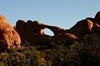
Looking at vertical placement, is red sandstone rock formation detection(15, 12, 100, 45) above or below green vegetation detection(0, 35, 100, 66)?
above

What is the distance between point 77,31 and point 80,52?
2810 cm

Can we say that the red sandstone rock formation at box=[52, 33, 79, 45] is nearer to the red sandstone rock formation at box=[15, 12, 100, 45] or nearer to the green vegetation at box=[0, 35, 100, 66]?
the red sandstone rock formation at box=[15, 12, 100, 45]

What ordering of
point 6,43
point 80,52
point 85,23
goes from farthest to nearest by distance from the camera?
point 85,23, point 6,43, point 80,52

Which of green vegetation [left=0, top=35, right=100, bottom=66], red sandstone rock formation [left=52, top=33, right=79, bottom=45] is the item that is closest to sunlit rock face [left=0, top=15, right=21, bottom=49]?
green vegetation [left=0, top=35, right=100, bottom=66]

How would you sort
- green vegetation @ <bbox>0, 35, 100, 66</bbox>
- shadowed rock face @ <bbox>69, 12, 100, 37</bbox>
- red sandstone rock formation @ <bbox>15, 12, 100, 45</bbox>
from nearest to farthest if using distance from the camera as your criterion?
green vegetation @ <bbox>0, 35, 100, 66</bbox> < red sandstone rock formation @ <bbox>15, 12, 100, 45</bbox> < shadowed rock face @ <bbox>69, 12, 100, 37</bbox>

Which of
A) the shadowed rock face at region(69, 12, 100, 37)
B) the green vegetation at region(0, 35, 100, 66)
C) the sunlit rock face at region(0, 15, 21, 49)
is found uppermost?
the shadowed rock face at region(69, 12, 100, 37)

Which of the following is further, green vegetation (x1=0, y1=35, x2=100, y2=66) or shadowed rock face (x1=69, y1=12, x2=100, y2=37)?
shadowed rock face (x1=69, y1=12, x2=100, y2=37)

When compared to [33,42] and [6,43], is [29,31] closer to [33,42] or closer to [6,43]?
[33,42]

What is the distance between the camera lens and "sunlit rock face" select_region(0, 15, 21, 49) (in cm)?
5047

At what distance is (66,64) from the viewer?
125 feet

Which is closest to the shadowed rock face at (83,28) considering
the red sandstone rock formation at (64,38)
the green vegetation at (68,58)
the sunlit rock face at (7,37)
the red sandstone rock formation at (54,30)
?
the red sandstone rock formation at (54,30)

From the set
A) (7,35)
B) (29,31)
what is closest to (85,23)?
(29,31)

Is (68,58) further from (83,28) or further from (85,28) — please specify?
(83,28)

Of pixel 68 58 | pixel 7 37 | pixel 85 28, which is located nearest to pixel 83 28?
pixel 85 28
